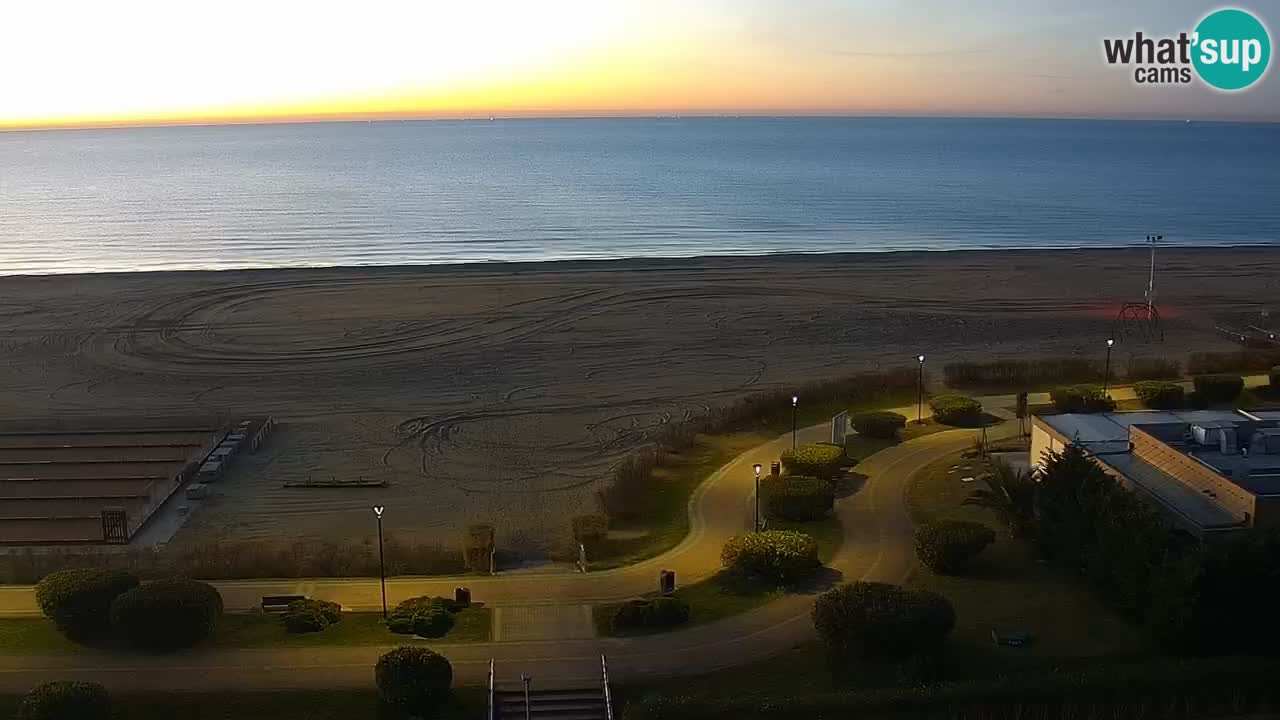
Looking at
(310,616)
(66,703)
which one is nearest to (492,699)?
(310,616)

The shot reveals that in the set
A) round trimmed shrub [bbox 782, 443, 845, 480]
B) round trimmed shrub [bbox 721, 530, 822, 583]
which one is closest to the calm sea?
round trimmed shrub [bbox 782, 443, 845, 480]

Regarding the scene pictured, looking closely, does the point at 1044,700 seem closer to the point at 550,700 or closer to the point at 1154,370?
the point at 550,700

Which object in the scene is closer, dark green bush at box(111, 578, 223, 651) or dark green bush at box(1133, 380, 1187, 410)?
dark green bush at box(111, 578, 223, 651)

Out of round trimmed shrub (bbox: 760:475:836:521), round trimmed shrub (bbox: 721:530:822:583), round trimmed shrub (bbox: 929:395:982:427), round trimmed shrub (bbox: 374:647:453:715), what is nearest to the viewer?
round trimmed shrub (bbox: 374:647:453:715)

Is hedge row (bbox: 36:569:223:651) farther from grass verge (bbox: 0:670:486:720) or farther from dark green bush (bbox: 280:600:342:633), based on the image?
grass verge (bbox: 0:670:486:720)

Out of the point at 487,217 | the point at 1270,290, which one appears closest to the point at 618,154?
the point at 487,217

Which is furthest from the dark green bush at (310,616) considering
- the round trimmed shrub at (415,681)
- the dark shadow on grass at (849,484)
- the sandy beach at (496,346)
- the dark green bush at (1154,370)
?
the dark green bush at (1154,370)

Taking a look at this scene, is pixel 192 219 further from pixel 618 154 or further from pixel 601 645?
pixel 618 154
